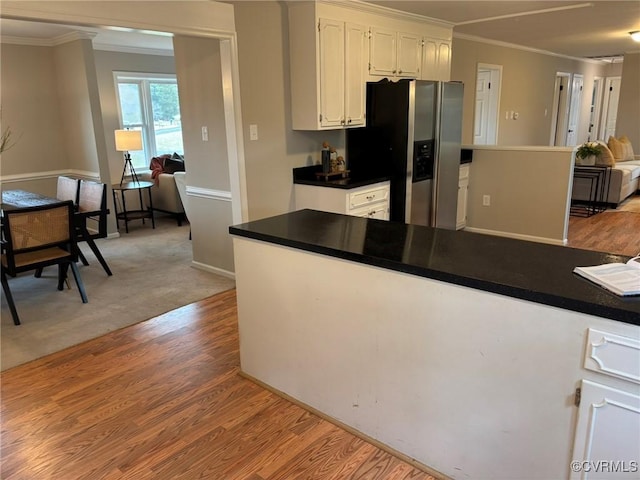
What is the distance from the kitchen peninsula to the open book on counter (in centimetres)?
4

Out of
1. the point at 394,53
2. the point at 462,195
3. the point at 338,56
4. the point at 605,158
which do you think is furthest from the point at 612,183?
the point at 338,56

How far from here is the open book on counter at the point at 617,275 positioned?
1.37 m

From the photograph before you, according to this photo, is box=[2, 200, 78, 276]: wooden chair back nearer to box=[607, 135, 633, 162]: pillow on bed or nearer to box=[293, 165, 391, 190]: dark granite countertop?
box=[293, 165, 391, 190]: dark granite countertop

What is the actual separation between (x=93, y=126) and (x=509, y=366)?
17.3 feet

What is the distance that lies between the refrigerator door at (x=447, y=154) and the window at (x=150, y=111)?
413 centimetres

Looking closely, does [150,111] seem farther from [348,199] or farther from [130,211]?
[348,199]

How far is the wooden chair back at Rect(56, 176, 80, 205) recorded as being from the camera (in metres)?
4.37

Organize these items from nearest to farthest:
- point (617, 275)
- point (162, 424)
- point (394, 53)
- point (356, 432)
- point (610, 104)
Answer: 1. point (617, 275)
2. point (356, 432)
3. point (162, 424)
4. point (394, 53)
5. point (610, 104)

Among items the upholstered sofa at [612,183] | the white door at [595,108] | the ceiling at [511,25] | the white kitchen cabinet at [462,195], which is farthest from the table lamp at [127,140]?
the white door at [595,108]

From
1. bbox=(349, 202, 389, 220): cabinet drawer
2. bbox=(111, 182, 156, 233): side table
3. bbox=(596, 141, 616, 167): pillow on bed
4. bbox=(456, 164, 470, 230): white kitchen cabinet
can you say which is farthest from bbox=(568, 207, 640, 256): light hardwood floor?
bbox=(111, 182, 156, 233): side table

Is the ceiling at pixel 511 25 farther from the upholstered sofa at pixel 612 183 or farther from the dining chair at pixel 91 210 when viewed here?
the upholstered sofa at pixel 612 183

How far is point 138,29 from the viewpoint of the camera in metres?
2.89

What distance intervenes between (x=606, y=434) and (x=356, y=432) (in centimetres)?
104

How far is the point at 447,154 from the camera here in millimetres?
4586
